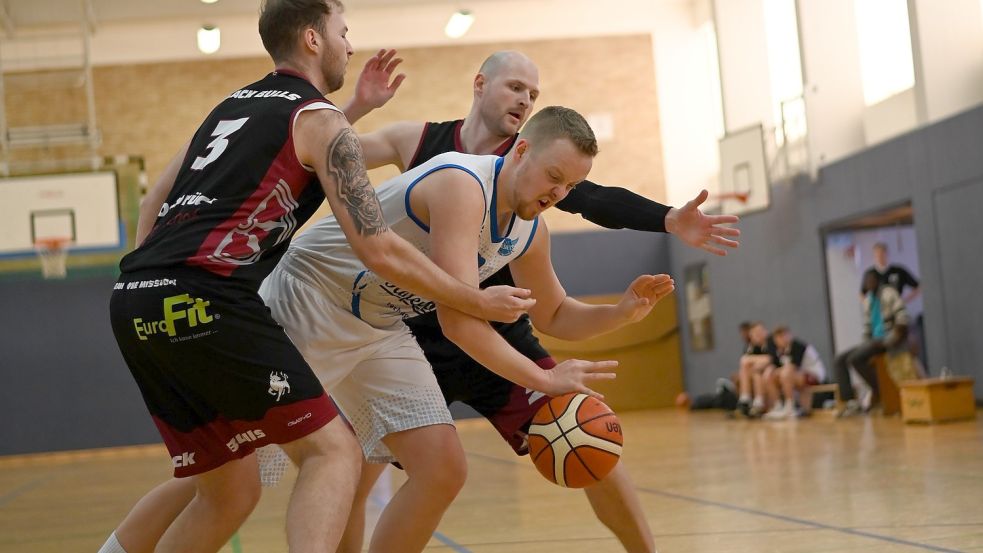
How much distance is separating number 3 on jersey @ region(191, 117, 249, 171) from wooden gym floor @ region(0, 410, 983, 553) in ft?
8.00

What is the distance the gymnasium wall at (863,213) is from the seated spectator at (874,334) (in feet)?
2.73

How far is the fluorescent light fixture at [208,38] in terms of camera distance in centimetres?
1869

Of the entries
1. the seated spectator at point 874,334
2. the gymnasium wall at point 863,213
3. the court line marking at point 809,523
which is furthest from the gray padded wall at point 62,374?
the court line marking at point 809,523

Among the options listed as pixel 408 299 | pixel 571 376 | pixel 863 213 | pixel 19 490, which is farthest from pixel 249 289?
pixel 863 213

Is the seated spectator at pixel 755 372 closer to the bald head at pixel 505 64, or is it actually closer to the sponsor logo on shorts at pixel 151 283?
the bald head at pixel 505 64

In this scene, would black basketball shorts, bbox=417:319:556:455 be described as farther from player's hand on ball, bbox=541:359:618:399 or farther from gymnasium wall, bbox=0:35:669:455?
gymnasium wall, bbox=0:35:669:455

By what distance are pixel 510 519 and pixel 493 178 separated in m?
2.88

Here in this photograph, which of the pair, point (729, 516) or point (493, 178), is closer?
point (493, 178)

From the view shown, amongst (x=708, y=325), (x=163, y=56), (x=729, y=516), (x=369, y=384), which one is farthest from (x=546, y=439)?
(x=163, y=56)

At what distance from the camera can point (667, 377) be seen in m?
20.4

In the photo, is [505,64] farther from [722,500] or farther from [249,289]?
[722,500]

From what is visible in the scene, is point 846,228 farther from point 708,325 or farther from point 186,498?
point 186,498

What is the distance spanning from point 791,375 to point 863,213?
2.41m

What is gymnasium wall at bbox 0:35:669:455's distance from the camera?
61.8 ft
